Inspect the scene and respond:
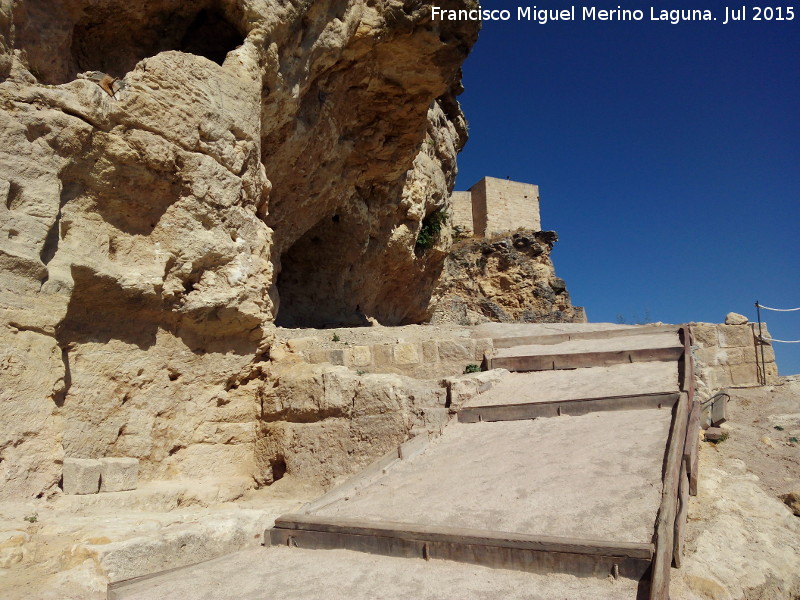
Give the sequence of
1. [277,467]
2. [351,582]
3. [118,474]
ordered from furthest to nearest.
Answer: [277,467] < [118,474] < [351,582]

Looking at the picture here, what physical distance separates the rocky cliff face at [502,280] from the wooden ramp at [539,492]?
18.5 meters

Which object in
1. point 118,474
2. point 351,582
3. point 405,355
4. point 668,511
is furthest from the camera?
point 405,355

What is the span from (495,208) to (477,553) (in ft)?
77.9

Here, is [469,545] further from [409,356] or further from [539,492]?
[409,356]

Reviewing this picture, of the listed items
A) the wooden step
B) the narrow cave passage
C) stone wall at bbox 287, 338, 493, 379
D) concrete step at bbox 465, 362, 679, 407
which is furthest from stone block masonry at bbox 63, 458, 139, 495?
the narrow cave passage

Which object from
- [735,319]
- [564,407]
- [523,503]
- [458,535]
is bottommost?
[458,535]

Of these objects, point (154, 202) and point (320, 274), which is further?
point (320, 274)

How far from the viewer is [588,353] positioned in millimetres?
6535

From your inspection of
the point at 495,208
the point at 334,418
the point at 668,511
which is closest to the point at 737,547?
the point at 668,511

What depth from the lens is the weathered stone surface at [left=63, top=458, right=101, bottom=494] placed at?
13.9 feet

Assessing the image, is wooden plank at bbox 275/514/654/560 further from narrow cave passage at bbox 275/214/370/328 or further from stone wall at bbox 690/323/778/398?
narrow cave passage at bbox 275/214/370/328

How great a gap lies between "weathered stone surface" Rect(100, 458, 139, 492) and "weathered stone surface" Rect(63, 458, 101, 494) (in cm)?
8

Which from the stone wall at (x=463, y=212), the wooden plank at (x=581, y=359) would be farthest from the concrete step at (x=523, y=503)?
the stone wall at (x=463, y=212)

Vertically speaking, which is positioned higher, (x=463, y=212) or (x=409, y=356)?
(x=463, y=212)
